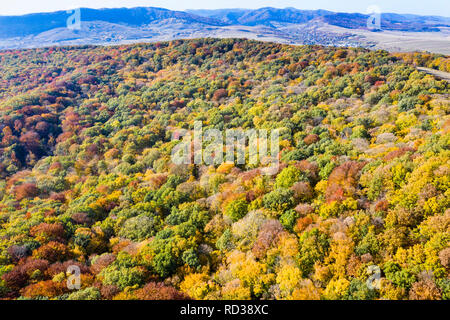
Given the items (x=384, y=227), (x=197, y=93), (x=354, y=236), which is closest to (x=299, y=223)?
(x=354, y=236)

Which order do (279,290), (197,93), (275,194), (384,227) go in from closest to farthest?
(279,290), (384,227), (275,194), (197,93)

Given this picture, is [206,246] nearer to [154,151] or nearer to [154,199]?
[154,199]

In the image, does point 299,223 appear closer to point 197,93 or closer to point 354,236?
point 354,236

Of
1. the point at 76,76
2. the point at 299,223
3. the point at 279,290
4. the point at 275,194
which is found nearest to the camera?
the point at 279,290

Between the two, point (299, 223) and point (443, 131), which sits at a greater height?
point (443, 131)

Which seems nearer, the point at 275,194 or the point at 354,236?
the point at 354,236
